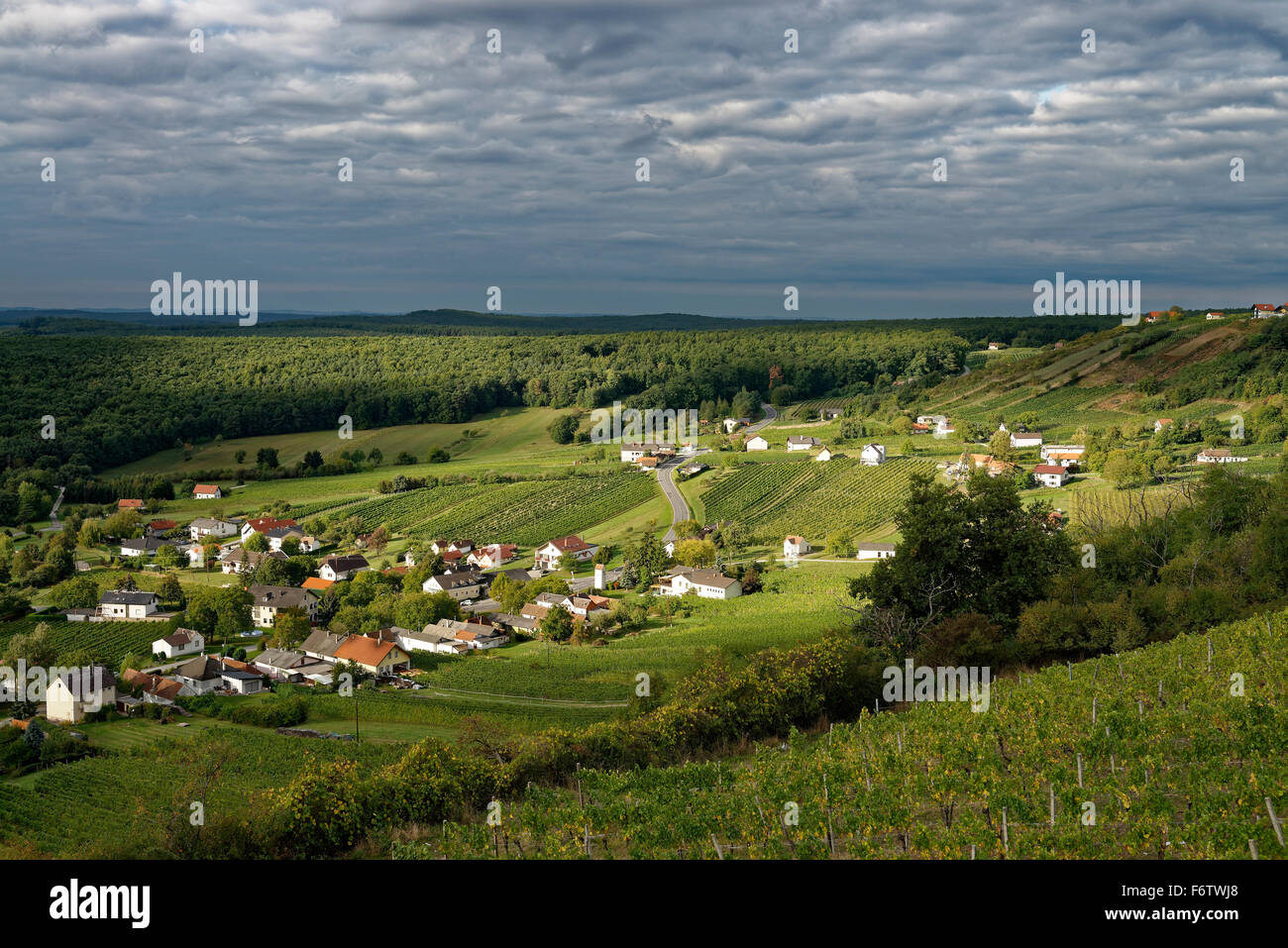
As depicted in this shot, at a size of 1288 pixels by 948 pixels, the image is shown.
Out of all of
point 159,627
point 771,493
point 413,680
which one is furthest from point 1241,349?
point 159,627

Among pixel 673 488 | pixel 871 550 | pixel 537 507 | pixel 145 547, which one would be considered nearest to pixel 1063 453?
pixel 871 550

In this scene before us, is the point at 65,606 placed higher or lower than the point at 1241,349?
lower

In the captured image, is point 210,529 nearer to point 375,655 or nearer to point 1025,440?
point 375,655

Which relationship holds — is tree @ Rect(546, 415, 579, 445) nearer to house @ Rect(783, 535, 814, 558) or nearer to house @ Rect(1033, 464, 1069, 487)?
house @ Rect(783, 535, 814, 558)

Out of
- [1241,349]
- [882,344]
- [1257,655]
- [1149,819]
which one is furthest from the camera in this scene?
[882,344]
